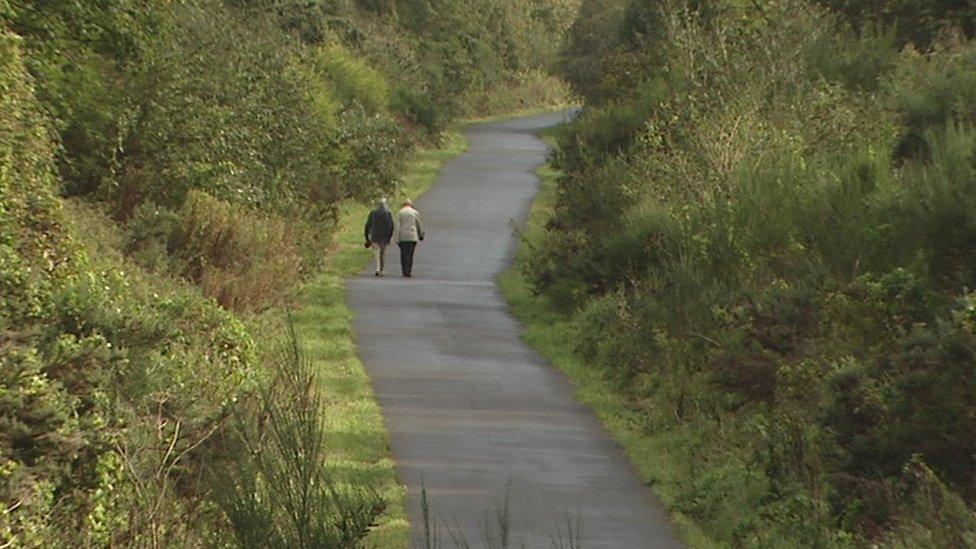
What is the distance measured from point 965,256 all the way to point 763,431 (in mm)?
2332

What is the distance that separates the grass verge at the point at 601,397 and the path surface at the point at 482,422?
0.16 m

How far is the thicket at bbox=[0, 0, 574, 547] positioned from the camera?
429 inches

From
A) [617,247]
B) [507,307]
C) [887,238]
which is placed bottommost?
[507,307]

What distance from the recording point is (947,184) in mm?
15156

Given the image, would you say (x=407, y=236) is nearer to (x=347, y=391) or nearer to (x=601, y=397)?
(x=601, y=397)

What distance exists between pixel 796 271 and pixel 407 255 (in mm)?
17686

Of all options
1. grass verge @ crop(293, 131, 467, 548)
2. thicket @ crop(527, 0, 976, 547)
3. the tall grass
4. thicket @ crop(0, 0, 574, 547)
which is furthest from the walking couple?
the tall grass

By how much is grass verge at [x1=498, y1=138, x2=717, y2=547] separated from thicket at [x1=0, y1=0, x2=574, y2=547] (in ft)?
9.25

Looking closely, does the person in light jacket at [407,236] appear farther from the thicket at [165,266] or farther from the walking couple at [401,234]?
the thicket at [165,266]

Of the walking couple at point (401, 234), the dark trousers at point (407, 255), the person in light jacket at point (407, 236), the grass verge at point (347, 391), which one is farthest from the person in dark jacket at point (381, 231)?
the grass verge at point (347, 391)

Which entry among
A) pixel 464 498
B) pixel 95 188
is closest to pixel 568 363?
pixel 95 188

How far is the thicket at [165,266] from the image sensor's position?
10.9 m

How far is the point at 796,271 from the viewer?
63.0 ft

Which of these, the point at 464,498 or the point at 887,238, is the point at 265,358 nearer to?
the point at 464,498
